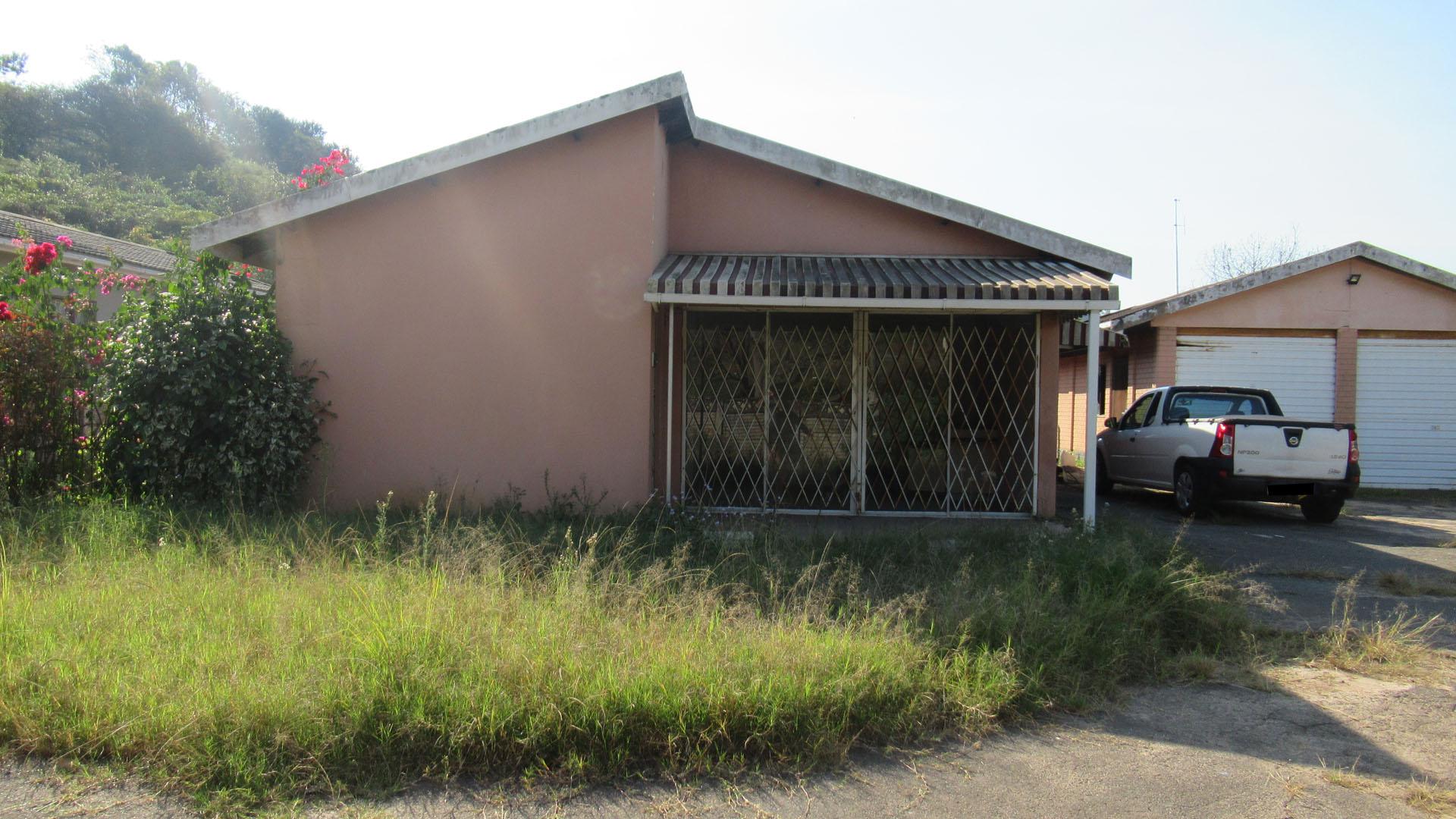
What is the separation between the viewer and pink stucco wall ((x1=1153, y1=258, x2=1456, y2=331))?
45.4 ft

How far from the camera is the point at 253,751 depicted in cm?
369

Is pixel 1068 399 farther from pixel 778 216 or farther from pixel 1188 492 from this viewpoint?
pixel 778 216

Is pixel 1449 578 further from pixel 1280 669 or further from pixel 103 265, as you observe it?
pixel 103 265

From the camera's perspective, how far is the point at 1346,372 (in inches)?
547

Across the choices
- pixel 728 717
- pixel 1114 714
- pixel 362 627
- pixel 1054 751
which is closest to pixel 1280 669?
pixel 1114 714

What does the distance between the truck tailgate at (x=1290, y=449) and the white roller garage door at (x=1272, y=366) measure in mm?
4086

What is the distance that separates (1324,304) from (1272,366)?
Result: 1183 millimetres

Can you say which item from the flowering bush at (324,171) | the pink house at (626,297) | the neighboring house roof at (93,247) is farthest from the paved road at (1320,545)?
the neighboring house roof at (93,247)

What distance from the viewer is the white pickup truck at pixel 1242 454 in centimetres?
991

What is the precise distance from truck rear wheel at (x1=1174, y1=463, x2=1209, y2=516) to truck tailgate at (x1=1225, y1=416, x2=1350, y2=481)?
52 cm

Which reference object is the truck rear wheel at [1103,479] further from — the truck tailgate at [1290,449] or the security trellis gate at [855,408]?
the security trellis gate at [855,408]

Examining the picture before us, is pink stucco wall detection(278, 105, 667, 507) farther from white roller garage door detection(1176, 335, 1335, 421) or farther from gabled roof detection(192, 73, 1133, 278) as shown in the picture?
white roller garage door detection(1176, 335, 1335, 421)

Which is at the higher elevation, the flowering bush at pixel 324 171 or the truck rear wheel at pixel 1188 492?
the flowering bush at pixel 324 171

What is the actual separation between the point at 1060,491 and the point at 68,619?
11.5 m
